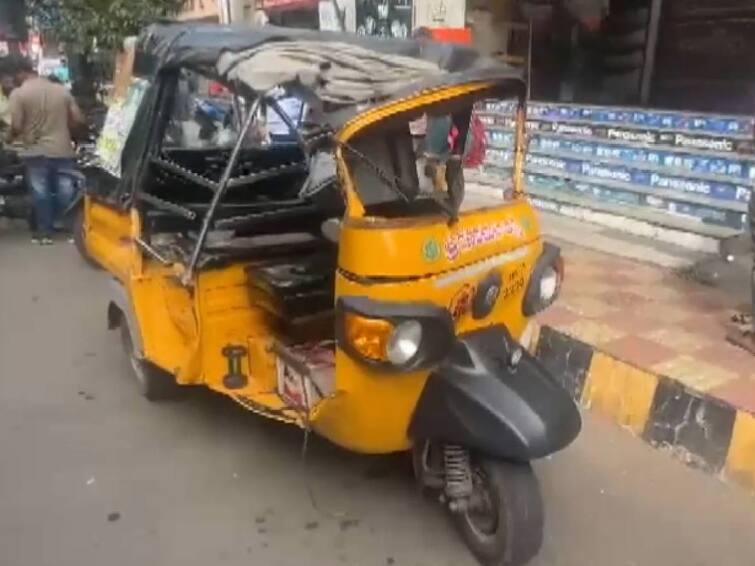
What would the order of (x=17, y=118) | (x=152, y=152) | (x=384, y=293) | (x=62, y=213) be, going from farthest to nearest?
(x=62, y=213)
(x=17, y=118)
(x=152, y=152)
(x=384, y=293)

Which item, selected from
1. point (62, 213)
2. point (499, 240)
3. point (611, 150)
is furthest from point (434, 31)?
point (499, 240)

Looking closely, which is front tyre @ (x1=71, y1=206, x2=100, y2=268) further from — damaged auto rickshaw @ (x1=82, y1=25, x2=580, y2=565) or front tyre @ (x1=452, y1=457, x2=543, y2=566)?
front tyre @ (x1=452, y1=457, x2=543, y2=566)

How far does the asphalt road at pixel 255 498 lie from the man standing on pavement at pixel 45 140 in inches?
169

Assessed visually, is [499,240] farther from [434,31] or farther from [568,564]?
[434,31]

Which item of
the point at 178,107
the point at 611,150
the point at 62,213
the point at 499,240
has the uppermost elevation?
the point at 178,107

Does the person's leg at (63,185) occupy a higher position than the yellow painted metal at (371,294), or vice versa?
the yellow painted metal at (371,294)

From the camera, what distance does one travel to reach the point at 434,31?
728 centimetres

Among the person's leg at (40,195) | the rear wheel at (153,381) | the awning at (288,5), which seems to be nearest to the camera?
the rear wheel at (153,381)

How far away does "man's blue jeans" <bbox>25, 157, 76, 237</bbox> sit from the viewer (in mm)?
8016

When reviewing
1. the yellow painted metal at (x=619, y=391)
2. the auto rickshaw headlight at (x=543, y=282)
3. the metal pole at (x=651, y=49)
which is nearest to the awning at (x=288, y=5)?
the metal pole at (x=651, y=49)

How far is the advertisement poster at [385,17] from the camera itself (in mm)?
8383

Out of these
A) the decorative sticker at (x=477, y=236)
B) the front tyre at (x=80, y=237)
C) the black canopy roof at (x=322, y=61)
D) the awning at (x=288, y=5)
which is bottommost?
the front tyre at (x=80, y=237)

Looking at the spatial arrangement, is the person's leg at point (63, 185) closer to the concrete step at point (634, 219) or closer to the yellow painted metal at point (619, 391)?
the concrete step at point (634, 219)

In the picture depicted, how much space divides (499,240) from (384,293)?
1.77 feet
